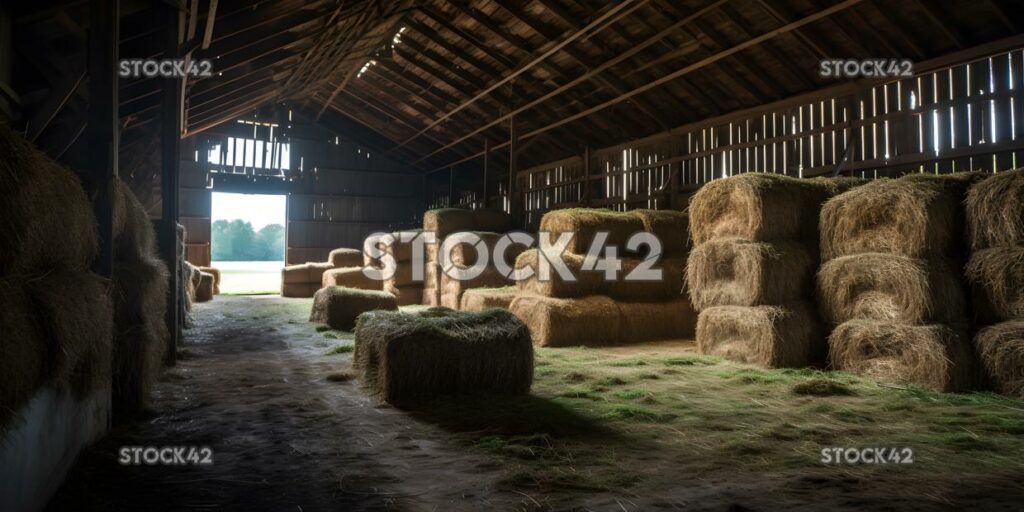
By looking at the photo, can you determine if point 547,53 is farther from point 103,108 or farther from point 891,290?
point 103,108

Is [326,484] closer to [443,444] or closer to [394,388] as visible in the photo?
[443,444]

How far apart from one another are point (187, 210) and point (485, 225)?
13.1 metres

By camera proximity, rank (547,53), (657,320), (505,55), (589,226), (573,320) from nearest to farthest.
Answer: (573,320) < (657,320) < (589,226) < (547,53) < (505,55)

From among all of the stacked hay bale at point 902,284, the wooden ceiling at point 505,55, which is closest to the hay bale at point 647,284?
the stacked hay bale at point 902,284

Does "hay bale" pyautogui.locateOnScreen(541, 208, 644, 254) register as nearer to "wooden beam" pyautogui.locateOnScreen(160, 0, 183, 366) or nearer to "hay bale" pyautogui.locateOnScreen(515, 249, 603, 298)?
"hay bale" pyautogui.locateOnScreen(515, 249, 603, 298)

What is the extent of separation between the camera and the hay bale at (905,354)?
6039 millimetres

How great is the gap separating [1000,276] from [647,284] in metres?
5.45

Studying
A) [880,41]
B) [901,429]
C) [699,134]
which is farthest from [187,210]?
[901,429]

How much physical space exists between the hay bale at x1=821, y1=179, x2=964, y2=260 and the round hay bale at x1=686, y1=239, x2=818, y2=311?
0.60 meters

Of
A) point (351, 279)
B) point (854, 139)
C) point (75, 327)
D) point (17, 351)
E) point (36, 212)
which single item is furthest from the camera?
point (351, 279)

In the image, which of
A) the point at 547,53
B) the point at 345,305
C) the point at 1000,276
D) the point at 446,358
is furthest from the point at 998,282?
the point at 547,53

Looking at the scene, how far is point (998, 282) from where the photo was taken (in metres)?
5.99

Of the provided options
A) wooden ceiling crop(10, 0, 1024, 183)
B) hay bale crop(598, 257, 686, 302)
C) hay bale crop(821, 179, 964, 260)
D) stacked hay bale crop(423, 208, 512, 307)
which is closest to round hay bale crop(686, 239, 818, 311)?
hay bale crop(821, 179, 964, 260)

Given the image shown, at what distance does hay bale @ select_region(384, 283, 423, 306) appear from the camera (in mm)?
18109
